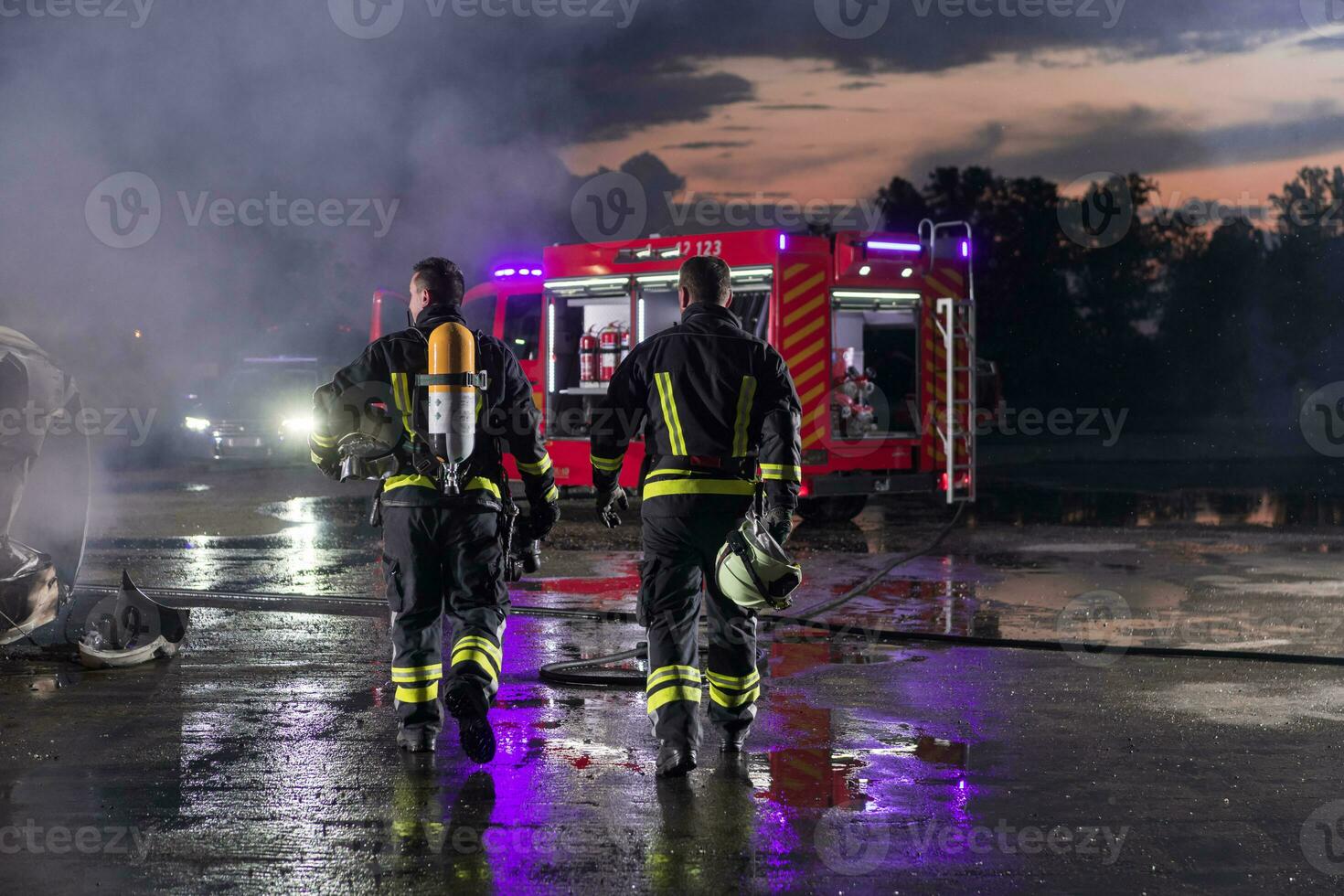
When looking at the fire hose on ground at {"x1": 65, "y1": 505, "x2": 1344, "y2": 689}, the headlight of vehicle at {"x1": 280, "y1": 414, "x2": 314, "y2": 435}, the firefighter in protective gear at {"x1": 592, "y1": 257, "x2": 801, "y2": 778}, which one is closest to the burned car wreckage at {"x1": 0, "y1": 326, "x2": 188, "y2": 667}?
the fire hose on ground at {"x1": 65, "y1": 505, "x2": 1344, "y2": 689}

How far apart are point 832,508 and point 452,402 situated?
8787mm

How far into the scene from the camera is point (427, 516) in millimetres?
4887

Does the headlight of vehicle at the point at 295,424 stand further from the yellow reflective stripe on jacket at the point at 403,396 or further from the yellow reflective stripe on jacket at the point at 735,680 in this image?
the yellow reflective stripe on jacket at the point at 735,680

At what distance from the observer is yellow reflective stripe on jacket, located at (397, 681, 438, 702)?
487cm

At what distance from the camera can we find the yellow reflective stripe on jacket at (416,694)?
4867mm

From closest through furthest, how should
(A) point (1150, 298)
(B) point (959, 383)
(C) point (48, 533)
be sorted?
(C) point (48, 533)
(B) point (959, 383)
(A) point (1150, 298)

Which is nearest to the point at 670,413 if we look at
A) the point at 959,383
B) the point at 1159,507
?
the point at 959,383

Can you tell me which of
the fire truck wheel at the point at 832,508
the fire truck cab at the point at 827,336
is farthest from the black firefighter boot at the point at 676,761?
the fire truck wheel at the point at 832,508

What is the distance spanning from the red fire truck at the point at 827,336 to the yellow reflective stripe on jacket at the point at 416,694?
7095 mm

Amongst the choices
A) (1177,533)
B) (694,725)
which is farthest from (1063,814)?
(1177,533)

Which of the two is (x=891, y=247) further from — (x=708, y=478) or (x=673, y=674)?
(x=673, y=674)

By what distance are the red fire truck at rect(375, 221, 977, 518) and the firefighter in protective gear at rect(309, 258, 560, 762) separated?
6.92m

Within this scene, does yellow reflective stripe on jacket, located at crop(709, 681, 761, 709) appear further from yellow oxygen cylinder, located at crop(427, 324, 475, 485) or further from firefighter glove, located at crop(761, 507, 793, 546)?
yellow oxygen cylinder, located at crop(427, 324, 475, 485)

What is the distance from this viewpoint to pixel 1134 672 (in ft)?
21.1
